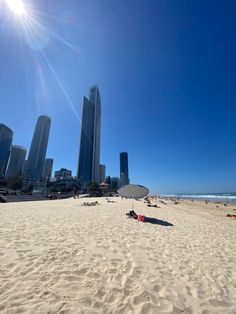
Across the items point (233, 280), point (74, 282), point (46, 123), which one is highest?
point (46, 123)

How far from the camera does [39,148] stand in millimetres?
173875

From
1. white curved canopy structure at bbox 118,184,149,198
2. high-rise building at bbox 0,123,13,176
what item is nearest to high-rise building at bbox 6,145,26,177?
high-rise building at bbox 0,123,13,176

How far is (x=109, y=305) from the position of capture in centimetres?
297

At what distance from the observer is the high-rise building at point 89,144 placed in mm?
166000

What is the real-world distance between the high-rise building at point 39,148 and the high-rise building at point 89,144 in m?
42.7

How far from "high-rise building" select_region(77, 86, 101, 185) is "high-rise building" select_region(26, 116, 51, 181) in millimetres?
42749

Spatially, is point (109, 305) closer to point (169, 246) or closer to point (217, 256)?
point (169, 246)

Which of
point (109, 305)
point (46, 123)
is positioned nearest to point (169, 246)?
point (109, 305)

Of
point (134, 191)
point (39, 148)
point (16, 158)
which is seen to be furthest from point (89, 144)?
point (134, 191)

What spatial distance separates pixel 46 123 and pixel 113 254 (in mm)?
202384

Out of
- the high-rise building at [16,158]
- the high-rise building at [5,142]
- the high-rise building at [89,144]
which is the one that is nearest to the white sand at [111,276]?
the high-rise building at [89,144]

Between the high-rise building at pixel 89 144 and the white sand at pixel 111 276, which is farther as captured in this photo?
the high-rise building at pixel 89 144

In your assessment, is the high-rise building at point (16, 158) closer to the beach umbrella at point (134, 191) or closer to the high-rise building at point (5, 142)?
the high-rise building at point (5, 142)

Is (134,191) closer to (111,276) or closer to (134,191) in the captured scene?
(134,191)
